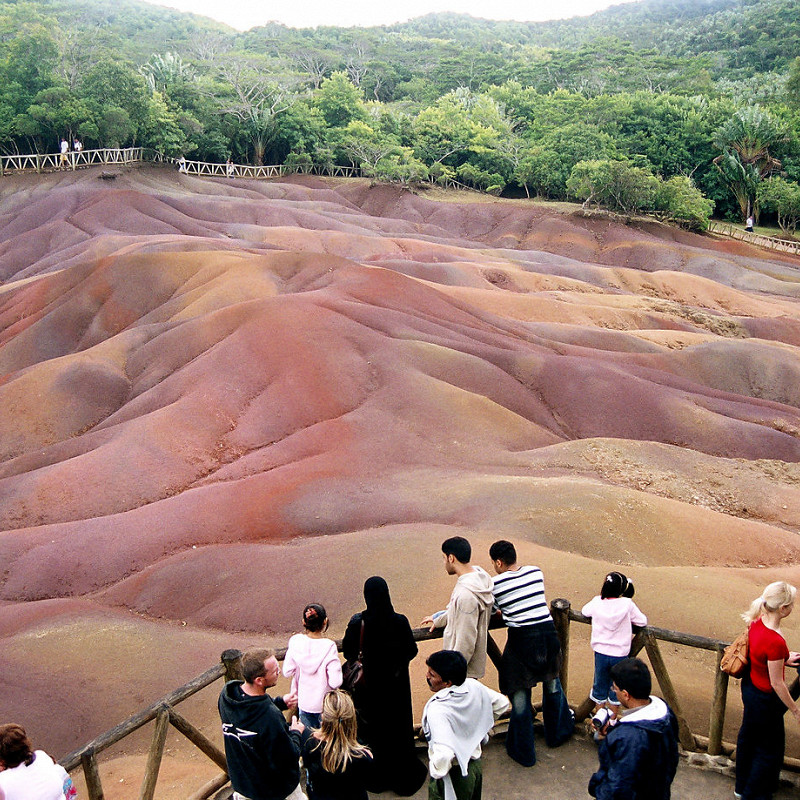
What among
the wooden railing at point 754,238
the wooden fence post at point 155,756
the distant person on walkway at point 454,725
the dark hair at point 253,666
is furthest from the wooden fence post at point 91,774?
the wooden railing at point 754,238

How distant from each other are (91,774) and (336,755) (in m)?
2.21

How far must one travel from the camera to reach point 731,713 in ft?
26.1

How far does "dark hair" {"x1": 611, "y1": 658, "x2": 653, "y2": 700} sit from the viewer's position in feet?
16.5

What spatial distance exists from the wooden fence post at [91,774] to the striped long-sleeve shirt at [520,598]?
3.31 metres

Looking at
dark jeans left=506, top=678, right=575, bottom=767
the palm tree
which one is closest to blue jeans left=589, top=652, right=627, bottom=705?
dark jeans left=506, top=678, right=575, bottom=767

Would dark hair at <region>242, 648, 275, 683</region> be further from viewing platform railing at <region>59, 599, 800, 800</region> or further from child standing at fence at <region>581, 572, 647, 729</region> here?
child standing at fence at <region>581, 572, 647, 729</region>

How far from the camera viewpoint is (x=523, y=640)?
6578mm

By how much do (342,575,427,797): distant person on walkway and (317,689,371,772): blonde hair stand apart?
3.16ft

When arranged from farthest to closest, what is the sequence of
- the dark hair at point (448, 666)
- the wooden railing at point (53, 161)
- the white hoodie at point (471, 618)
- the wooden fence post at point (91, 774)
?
the wooden railing at point (53, 161) < the white hoodie at point (471, 618) < the wooden fence post at point (91, 774) < the dark hair at point (448, 666)

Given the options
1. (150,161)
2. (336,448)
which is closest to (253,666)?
(336,448)

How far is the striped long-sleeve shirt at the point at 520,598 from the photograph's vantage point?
6.55m

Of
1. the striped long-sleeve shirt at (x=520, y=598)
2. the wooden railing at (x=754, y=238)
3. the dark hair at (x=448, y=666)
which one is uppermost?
the dark hair at (x=448, y=666)

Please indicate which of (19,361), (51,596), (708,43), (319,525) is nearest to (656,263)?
(19,361)

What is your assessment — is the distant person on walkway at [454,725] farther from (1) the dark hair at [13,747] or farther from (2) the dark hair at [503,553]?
(1) the dark hair at [13,747]
